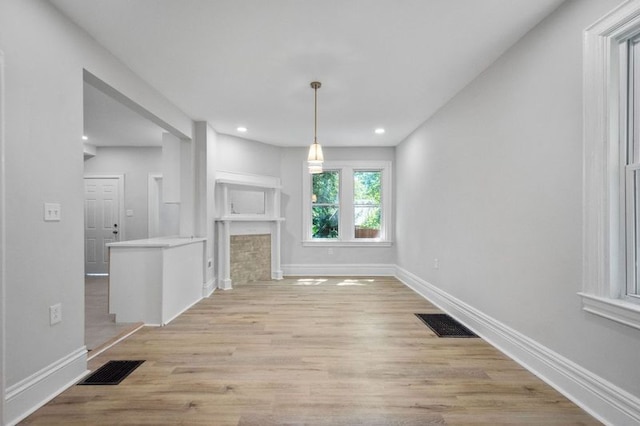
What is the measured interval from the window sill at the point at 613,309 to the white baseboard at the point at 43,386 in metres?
3.39

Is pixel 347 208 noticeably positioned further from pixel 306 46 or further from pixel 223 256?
pixel 306 46

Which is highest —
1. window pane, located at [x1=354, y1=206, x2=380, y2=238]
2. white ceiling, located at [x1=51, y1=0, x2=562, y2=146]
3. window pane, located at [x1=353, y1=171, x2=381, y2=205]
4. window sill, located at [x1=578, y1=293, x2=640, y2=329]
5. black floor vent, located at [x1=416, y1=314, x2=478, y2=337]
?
white ceiling, located at [x1=51, y1=0, x2=562, y2=146]

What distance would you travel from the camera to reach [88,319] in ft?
11.6

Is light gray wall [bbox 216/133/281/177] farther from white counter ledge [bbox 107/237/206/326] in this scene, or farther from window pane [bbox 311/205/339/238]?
white counter ledge [bbox 107/237/206/326]

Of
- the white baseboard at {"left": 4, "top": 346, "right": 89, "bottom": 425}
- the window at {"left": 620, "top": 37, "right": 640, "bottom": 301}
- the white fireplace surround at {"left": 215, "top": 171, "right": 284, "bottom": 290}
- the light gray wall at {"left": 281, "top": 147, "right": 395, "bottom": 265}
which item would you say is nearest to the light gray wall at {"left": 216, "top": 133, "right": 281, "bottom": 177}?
the white fireplace surround at {"left": 215, "top": 171, "right": 284, "bottom": 290}

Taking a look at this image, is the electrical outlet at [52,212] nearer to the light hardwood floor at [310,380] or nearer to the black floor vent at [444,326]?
the light hardwood floor at [310,380]

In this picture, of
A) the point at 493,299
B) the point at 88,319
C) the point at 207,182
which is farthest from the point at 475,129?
the point at 88,319

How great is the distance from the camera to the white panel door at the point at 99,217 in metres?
6.44

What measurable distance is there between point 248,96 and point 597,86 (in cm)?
315

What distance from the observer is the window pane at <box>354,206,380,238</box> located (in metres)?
6.44

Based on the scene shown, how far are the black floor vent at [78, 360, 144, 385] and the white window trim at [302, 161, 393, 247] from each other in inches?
159

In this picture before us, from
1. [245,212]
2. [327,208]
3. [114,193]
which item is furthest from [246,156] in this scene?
[114,193]

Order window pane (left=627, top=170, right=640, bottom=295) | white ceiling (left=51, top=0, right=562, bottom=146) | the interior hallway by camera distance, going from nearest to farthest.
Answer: window pane (left=627, top=170, right=640, bottom=295) → white ceiling (left=51, top=0, right=562, bottom=146) → the interior hallway

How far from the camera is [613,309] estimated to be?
1.75 meters
